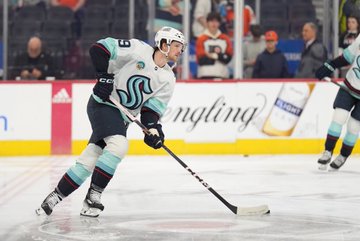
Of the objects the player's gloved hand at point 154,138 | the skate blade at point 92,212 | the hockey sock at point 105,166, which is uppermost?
the player's gloved hand at point 154,138

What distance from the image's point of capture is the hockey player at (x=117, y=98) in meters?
4.94

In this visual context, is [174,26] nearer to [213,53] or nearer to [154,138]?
[213,53]

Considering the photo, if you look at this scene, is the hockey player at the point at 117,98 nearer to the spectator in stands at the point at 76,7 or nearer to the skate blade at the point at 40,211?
the skate blade at the point at 40,211

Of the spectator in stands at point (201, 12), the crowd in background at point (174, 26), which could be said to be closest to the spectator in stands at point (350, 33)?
the crowd in background at point (174, 26)

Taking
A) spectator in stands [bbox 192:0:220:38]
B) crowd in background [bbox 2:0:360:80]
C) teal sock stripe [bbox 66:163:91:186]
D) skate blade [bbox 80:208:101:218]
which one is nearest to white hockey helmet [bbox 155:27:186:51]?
teal sock stripe [bbox 66:163:91:186]

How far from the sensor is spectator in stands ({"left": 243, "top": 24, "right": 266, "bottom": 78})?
30.1 ft

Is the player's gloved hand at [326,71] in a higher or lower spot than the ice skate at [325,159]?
higher

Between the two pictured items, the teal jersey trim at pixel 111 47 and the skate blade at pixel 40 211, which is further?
the skate blade at pixel 40 211

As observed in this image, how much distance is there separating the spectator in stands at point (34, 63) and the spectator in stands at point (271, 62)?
194 centimetres

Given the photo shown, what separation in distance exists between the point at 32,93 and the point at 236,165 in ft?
6.86

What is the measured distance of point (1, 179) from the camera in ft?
22.9

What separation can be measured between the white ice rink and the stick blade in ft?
0.15

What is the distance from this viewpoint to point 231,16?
920cm

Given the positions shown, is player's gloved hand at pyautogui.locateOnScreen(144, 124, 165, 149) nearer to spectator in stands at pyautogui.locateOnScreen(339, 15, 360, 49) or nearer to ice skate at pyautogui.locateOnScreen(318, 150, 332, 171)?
ice skate at pyautogui.locateOnScreen(318, 150, 332, 171)
